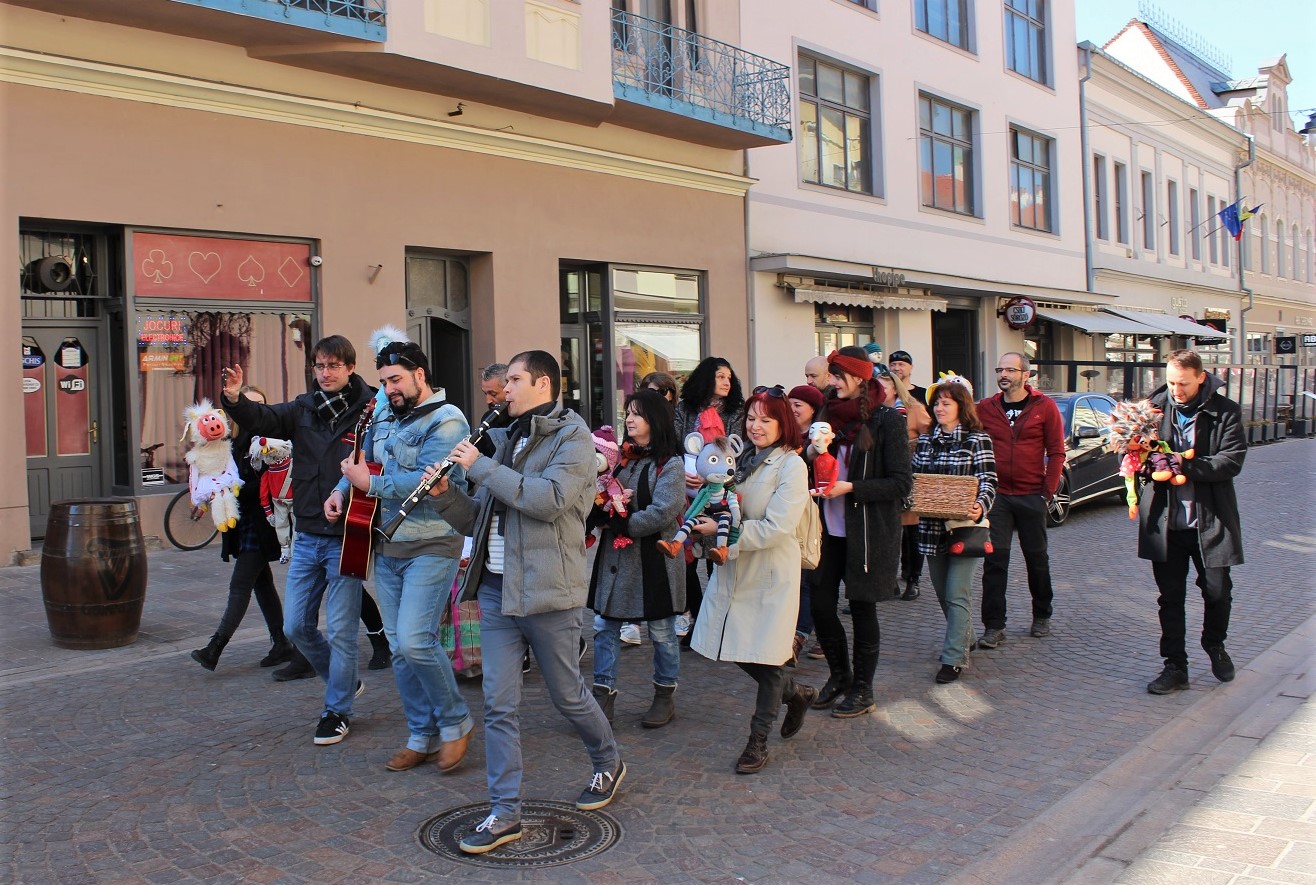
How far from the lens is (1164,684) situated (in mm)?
6070

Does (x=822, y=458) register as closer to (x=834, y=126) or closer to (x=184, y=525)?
(x=184, y=525)

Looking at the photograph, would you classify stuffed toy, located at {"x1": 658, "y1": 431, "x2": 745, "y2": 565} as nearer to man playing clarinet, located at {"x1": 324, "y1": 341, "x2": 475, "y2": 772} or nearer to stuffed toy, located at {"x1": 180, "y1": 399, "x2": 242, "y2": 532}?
man playing clarinet, located at {"x1": 324, "y1": 341, "x2": 475, "y2": 772}

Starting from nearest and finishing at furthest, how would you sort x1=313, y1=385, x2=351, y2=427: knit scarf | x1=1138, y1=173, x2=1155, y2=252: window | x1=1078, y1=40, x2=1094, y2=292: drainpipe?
x1=313, y1=385, x2=351, y2=427: knit scarf
x1=1078, y1=40, x2=1094, y2=292: drainpipe
x1=1138, y1=173, x2=1155, y2=252: window

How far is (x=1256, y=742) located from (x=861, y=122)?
16.8 metres

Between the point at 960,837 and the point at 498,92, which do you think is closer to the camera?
the point at 960,837

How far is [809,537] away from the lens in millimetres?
5180

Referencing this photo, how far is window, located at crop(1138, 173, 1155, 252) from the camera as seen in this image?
102ft

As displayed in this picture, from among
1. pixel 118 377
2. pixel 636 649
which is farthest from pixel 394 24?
pixel 636 649

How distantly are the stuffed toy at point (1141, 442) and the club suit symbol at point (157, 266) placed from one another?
922 cm

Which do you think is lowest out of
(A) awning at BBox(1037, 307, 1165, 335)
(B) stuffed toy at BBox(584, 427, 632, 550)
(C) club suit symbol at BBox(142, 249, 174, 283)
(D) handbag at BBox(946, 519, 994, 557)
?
(D) handbag at BBox(946, 519, 994, 557)

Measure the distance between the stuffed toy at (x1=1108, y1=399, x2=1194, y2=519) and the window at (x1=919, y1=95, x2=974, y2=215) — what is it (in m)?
16.5

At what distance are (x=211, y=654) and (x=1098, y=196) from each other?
2739 centimetres

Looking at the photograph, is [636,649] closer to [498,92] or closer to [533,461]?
[533,461]

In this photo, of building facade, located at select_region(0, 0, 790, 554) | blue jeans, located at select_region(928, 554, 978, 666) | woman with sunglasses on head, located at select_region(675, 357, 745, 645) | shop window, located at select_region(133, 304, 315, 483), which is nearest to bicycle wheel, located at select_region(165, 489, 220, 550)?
building facade, located at select_region(0, 0, 790, 554)
